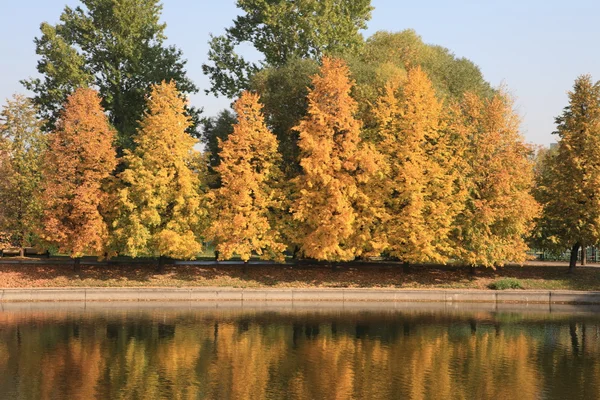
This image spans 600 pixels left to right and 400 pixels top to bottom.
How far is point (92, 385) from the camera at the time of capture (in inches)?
974

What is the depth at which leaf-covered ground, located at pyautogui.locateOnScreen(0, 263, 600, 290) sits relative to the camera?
5041 centimetres

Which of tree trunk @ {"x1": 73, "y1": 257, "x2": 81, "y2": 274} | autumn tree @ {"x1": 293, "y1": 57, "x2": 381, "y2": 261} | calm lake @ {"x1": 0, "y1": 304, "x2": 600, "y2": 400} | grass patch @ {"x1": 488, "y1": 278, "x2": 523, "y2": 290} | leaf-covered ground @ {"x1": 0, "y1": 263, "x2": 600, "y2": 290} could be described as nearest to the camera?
calm lake @ {"x1": 0, "y1": 304, "x2": 600, "y2": 400}

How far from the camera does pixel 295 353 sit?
99.9 feet

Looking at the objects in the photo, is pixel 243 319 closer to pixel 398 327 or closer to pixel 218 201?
pixel 398 327

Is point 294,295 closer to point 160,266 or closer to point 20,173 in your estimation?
point 160,266

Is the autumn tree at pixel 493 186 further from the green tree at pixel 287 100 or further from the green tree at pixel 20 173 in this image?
the green tree at pixel 20 173

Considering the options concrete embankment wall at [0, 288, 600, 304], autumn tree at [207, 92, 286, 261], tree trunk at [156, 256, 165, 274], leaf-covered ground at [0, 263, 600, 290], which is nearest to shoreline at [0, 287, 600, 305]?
concrete embankment wall at [0, 288, 600, 304]

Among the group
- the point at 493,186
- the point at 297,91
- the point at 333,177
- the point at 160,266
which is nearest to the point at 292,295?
the point at 333,177

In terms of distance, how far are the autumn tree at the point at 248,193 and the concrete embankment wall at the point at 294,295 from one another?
4759 millimetres

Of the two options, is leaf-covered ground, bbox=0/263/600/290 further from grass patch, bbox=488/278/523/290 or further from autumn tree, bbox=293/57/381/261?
autumn tree, bbox=293/57/381/261

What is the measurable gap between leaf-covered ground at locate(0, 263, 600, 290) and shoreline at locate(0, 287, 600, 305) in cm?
271

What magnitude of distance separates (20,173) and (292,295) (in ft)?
78.3

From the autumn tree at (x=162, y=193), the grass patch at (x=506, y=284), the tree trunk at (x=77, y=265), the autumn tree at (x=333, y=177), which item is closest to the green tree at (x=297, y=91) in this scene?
the autumn tree at (x=333, y=177)

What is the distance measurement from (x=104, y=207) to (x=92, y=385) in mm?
29854
